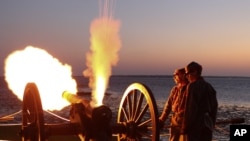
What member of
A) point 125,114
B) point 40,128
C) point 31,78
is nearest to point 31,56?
point 31,78

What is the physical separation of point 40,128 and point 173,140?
7.56ft

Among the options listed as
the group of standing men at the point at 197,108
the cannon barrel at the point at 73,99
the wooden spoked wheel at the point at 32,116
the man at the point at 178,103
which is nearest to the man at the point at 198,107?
the group of standing men at the point at 197,108

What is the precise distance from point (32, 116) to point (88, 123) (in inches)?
38.0

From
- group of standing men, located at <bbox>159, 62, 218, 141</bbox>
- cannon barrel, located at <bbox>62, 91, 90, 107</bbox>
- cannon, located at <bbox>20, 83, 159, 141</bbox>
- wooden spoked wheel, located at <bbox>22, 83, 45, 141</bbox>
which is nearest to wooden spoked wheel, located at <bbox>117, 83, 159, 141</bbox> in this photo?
cannon, located at <bbox>20, 83, 159, 141</bbox>

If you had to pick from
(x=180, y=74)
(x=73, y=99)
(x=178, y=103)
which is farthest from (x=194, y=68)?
(x=73, y=99)

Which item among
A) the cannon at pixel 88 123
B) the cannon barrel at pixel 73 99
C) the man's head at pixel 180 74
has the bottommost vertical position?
the cannon at pixel 88 123

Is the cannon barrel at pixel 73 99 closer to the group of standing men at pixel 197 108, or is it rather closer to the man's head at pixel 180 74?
the group of standing men at pixel 197 108

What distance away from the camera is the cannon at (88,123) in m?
6.16

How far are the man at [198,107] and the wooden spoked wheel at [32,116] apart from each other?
2.12 meters

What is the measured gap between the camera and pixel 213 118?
661cm

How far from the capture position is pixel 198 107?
6457 millimetres

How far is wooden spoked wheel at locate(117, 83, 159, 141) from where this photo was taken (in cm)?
638

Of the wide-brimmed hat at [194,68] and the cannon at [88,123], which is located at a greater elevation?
the wide-brimmed hat at [194,68]

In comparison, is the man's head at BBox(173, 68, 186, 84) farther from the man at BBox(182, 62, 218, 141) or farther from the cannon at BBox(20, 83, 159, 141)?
the cannon at BBox(20, 83, 159, 141)
